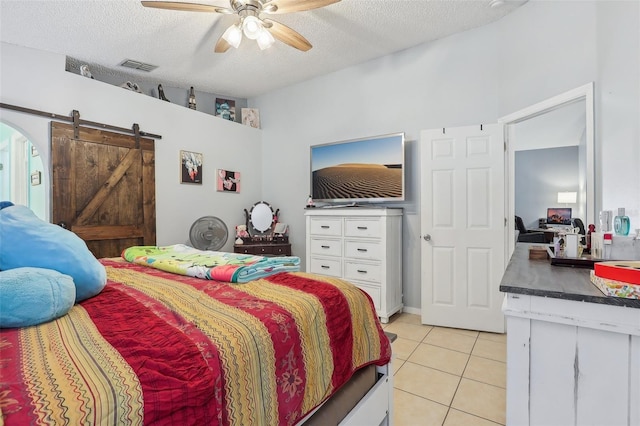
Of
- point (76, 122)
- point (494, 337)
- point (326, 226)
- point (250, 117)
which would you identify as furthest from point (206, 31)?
point (494, 337)

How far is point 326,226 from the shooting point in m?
3.34

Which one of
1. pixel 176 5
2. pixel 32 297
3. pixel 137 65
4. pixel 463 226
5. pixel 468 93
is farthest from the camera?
pixel 137 65

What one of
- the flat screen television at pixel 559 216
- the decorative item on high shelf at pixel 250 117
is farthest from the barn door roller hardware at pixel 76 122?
the flat screen television at pixel 559 216

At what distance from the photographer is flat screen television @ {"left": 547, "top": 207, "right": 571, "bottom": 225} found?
3.64 metres

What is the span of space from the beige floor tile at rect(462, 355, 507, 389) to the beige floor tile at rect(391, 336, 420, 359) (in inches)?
16.3

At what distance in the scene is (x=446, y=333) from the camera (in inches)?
108

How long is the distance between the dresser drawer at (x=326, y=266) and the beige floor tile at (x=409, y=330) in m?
0.73

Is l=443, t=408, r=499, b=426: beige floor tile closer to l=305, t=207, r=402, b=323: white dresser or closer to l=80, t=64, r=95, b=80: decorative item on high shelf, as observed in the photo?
l=305, t=207, r=402, b=323: white dresser

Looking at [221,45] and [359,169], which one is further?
[359,169]

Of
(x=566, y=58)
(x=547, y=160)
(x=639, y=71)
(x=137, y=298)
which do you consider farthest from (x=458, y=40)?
(x=137, y=298)

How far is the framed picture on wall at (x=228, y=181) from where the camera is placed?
157 inches

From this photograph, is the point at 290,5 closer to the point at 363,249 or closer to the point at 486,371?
the point at 363,249

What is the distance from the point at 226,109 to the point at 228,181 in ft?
3.37

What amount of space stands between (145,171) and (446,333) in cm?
344
